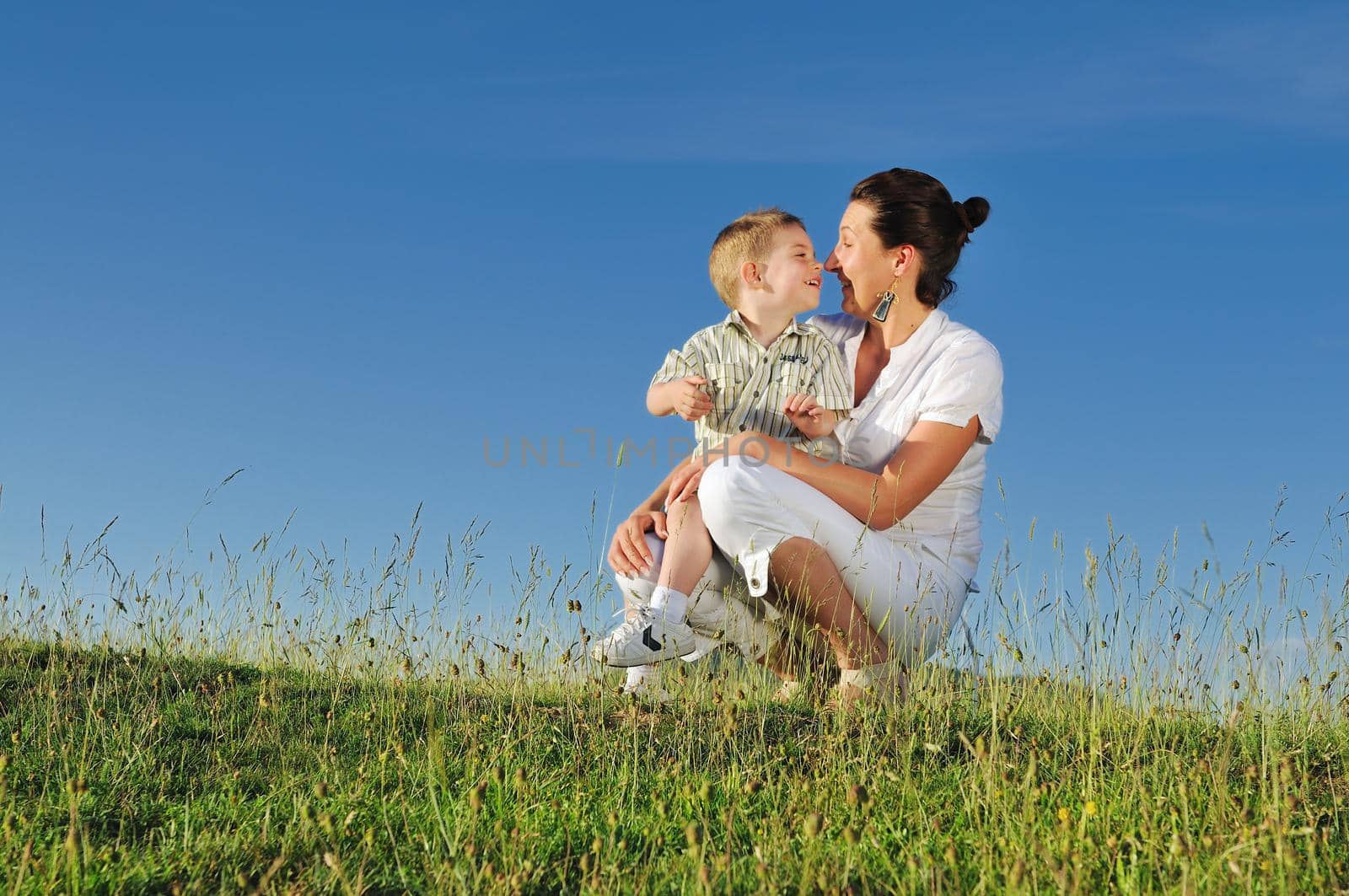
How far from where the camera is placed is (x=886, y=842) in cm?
378

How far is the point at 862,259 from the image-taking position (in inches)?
242

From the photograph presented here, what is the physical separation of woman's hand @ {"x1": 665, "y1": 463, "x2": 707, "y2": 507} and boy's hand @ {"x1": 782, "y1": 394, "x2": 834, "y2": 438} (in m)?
0.53

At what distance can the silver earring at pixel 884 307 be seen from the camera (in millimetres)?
6211

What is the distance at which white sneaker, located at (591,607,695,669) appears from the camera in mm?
5242

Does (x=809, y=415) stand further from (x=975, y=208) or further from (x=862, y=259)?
(x=975, y=208)

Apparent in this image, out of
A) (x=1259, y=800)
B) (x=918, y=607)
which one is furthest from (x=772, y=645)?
(x=1259, y=800)

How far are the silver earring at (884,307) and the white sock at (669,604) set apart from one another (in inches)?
78.4

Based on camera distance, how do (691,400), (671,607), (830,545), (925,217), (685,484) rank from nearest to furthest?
(671,607), (830,545), (691,400), (685,484), (925,217)

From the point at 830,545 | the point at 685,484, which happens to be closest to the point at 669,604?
the point at 685,484

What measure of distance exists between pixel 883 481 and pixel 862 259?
54.2 inches

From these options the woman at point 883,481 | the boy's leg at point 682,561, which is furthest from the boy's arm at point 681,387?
the boy's leg at point 682,561

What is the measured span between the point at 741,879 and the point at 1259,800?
2126 millimetres

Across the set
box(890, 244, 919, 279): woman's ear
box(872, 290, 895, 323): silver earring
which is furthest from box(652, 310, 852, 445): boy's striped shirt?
box(890, 244, 919, 279): woman's ear

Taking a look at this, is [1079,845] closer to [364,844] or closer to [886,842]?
[886,842]
